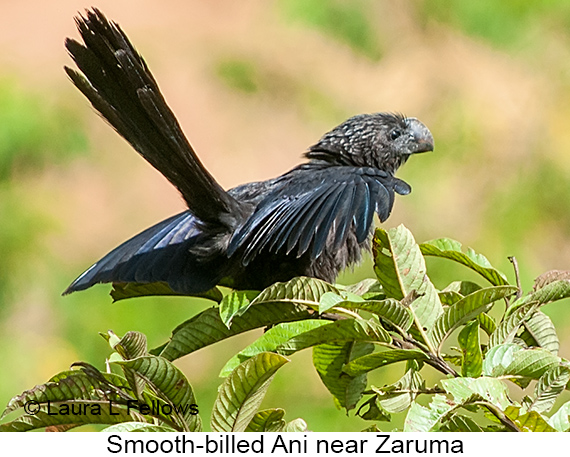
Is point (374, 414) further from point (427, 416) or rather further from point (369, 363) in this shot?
point (427, 416)

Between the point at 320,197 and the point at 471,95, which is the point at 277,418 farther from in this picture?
the point at 471,95

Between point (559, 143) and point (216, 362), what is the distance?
5.47 feet

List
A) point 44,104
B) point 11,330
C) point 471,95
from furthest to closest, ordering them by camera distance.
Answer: point 471,95, point 44,104, point 11,330

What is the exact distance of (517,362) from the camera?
108cm

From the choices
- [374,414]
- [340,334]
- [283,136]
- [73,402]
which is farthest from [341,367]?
[283,136]

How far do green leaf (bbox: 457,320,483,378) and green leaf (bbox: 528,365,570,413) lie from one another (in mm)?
82

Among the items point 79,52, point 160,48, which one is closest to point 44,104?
point 160,48

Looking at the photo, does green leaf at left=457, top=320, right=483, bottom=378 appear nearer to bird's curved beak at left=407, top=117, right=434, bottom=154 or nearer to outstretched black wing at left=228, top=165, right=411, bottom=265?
outstretched black wing at left=228, top=165, right=411, bottom=265

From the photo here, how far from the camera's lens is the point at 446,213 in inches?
120

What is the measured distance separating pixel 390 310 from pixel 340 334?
0.08 metres

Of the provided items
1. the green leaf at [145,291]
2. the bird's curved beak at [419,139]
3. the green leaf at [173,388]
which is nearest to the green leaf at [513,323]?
the green leaf at [173,388]

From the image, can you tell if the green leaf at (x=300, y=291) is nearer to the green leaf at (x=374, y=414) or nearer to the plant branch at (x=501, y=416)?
the green leaf at (x=374, y=414)

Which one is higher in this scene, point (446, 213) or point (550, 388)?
point (446, 213)

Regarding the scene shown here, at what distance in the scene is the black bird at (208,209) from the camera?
1423mm
